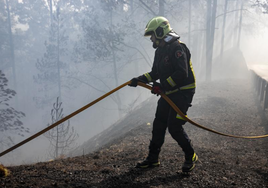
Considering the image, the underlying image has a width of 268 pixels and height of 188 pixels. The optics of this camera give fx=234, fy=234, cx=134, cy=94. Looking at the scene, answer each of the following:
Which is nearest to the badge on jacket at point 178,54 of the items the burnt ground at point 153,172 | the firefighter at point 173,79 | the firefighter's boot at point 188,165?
the firefighter at point 173,79

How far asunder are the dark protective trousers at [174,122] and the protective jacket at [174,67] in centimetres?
13

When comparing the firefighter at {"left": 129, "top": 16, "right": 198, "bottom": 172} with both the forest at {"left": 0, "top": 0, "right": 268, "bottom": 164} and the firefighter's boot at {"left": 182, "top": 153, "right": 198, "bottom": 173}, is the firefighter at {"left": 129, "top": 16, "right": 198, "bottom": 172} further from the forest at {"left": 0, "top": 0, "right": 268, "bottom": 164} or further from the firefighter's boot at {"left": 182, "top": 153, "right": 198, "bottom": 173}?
the forest at {"left": 0, "top": 0, "right": 268, "bottom": 164}

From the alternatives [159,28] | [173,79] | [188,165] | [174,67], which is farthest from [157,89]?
[188,165]

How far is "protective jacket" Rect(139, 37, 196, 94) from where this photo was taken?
336 cm

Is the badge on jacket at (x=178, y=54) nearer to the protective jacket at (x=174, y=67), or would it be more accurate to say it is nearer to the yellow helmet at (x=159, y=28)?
the protective jacket at (x=174, y=67)

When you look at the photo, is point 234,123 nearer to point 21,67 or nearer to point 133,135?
point 133,135

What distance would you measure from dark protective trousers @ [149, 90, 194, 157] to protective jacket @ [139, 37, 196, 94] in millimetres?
134

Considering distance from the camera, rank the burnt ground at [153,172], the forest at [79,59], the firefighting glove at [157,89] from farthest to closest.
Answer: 1. the forest at [79,59]
2. the firefighting glove at [157,89]
3. the burnt ground at [153,172]

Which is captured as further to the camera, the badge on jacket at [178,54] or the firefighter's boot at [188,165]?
the firefighter's boot at [188,165]

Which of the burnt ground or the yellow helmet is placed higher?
the yellow helmet

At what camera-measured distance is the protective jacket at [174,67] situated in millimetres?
3355

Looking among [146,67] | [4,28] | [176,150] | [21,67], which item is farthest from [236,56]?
[21,67]

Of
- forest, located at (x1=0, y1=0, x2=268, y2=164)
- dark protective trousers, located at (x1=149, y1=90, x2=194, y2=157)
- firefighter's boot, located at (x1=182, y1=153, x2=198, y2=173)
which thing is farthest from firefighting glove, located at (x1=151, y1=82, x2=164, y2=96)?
forest, located at (x1=0, y1=0, x2=268, y2=164)

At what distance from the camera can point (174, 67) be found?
11.3ft
